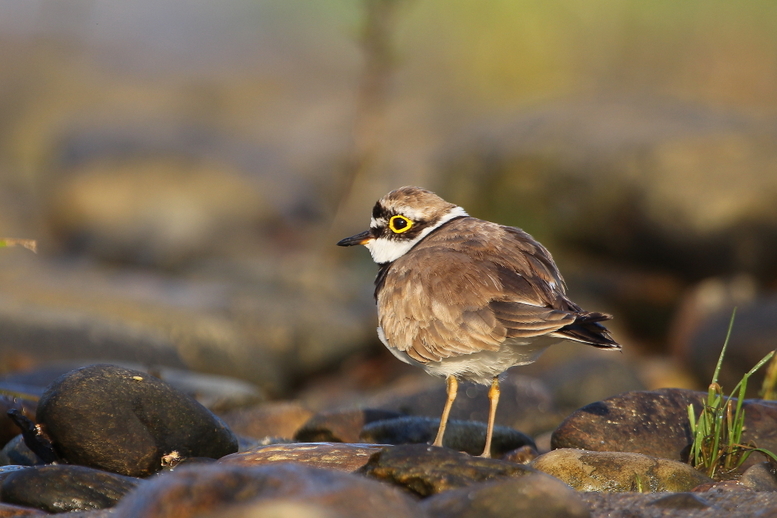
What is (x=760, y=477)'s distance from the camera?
15.5 ft

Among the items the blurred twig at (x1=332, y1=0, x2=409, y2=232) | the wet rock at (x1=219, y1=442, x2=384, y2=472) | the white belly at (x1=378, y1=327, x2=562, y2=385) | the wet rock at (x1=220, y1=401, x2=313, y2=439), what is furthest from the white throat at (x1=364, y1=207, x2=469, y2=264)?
the blurred twig at (x1=332, y1=0, x2=409, y2=232)

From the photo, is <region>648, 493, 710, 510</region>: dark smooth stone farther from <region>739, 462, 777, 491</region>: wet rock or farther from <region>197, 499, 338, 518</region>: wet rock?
A: <region>197, 499, 338, 518</region>: wet rock

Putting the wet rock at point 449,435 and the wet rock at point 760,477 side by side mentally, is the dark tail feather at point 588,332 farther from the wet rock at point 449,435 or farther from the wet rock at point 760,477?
the wet rock at point 449,435

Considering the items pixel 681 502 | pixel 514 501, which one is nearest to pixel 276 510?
pixel 514 501

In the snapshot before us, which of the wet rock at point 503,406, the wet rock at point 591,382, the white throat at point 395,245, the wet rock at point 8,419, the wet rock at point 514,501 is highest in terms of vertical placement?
the white throat at point 395,245

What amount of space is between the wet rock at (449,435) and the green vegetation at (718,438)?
1.22 meters

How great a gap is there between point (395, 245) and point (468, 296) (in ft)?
3.91

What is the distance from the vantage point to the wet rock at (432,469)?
12.7ft

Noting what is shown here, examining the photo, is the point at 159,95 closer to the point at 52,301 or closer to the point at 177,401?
the point at 52,301

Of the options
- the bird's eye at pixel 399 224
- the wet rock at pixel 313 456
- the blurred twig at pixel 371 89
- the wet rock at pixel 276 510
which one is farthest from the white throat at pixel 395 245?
the blurred twig at pixel 371 89

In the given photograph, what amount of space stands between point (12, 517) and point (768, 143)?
1049 centimetres

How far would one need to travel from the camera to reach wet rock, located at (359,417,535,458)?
19.0 ft

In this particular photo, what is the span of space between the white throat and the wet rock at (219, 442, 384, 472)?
1746mm

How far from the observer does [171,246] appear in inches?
608
